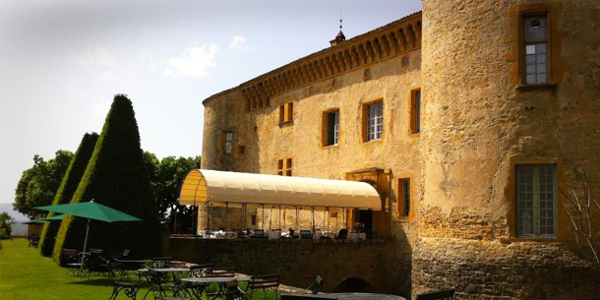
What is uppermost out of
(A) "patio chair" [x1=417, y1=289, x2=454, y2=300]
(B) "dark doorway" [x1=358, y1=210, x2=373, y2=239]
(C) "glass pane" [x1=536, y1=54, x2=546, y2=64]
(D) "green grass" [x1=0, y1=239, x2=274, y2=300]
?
(C) "glass pane" [x1=536, y1=54, x2=546, y2=64]

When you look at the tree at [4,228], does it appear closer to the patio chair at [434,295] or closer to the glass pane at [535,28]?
the glass pane at [535,28]

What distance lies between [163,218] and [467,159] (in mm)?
42567

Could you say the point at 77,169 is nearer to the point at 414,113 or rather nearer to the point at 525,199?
the point at 414,113

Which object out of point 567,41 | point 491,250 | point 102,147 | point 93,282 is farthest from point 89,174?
point 567,41

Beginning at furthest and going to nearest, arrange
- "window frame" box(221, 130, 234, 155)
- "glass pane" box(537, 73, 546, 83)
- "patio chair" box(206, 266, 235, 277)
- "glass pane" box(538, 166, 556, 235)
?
1. "window frame" box(221, 130, 234, 155)
2. "glass pane" box(537, 73, 546, 83)
3. "glass pane" box(538, 166, 556, 235)
4. "patio chair" box(206, 266, 235, 277)

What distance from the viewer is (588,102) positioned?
16.6 m

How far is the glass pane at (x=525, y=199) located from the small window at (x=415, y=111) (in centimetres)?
797

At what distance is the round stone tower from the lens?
53.9ft

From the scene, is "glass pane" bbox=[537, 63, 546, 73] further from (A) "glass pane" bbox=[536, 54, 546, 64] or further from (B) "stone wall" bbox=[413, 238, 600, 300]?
(B) "stone wall" bbox=[413, 238, 600, 300]

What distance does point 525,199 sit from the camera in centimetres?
1695

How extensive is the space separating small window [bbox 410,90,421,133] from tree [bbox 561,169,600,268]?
8906mm

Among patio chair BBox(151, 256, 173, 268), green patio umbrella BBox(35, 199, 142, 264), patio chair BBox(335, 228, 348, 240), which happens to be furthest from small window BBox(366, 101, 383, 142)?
green patio umbrella BBox(35, 199, 142, 264)

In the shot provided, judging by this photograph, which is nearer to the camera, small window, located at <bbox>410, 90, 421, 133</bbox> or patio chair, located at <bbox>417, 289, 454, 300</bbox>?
patio chair, located at <bbox>417, 289, 454, 300</bbox>

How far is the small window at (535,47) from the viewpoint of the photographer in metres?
17.2
